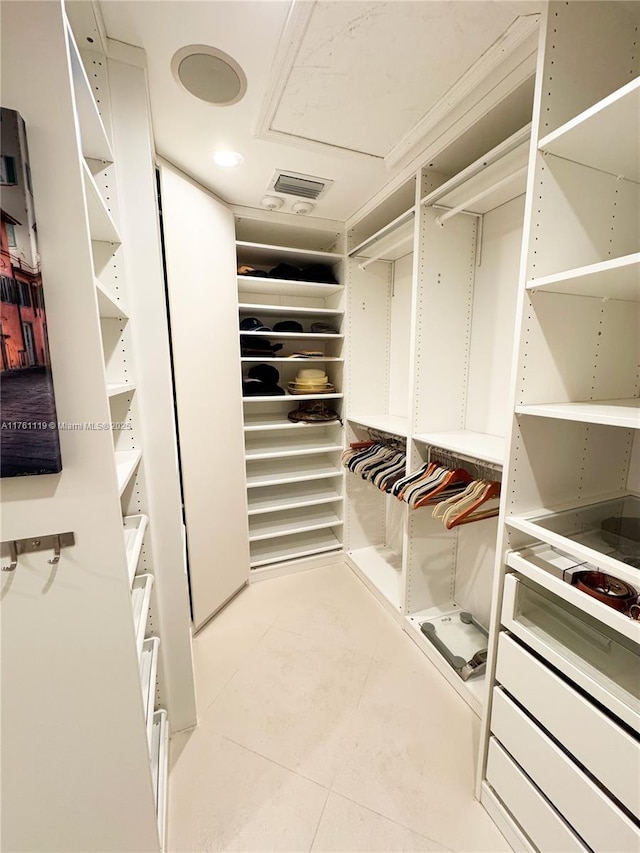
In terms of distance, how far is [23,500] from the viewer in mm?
693

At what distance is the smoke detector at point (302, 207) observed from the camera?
1.98 m

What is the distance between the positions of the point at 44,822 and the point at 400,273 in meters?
2.81

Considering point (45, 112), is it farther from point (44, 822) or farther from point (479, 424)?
point (479, 424)

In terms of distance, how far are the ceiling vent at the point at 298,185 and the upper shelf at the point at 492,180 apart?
23.2 inches

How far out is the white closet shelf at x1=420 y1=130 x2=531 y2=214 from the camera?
45.1 inches

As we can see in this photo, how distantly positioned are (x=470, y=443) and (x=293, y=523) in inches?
60.2

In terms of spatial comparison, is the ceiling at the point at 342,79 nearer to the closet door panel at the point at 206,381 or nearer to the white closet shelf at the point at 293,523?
the closet door panel at the point at 206,381

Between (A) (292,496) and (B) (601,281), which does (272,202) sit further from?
(A) (292,496)

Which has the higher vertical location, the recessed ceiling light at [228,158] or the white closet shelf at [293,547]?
the recessed ceiling light at [228,158]

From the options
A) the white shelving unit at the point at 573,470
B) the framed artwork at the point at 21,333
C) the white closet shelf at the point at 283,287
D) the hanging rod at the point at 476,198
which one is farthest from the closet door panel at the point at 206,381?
the white shelving unit at the point at 573,470

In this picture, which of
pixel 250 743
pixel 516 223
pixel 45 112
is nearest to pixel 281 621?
pixel 250 743

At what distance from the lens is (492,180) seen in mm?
1421

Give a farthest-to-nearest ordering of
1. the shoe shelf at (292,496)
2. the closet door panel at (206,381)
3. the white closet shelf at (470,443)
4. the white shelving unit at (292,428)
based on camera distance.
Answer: the shoe shelf at (292,496) < the white shelving unit at (292,428) < the closet door panel at (206,381) < the white closet shelf at (470,443)

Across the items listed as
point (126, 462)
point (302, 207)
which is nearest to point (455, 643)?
point (126, 462)
